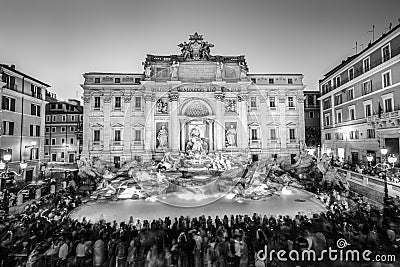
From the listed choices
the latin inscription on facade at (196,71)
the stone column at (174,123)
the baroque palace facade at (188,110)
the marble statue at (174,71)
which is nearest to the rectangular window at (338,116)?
the baroque palace facade at (188,110)

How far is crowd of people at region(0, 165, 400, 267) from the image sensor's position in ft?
26.6

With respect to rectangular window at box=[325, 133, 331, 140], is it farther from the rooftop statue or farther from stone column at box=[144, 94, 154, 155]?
stone column at box=[144, 94, 154, 155]

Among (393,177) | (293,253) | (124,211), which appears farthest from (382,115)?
(124,211)

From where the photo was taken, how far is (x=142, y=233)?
9289 millimetres

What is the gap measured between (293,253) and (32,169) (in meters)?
31.3

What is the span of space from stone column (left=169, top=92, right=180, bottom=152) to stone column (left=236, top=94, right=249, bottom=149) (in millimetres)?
8164

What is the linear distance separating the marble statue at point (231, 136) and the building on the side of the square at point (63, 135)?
26429 millimetres

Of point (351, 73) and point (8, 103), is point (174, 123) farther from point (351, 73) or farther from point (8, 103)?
point (351, 73)

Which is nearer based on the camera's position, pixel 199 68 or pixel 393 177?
pixel 393 177

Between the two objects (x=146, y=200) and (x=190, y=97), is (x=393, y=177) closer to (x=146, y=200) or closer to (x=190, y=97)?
(x=146, y=200)

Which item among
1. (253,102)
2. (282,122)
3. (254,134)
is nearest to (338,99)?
(282,122)

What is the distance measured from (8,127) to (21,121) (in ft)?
7.15

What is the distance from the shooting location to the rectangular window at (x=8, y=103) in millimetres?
25078

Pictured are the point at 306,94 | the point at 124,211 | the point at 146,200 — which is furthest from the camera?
the point at 306,94
